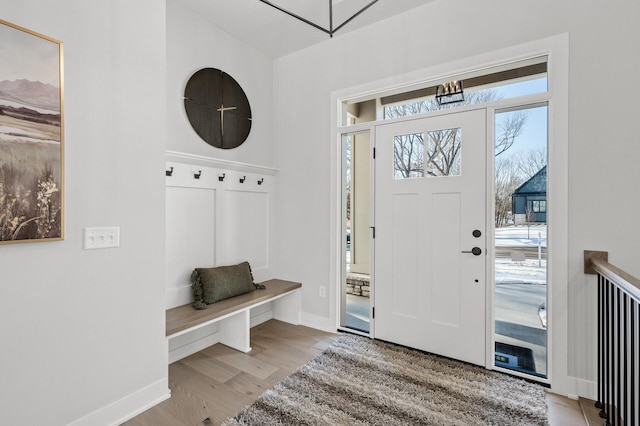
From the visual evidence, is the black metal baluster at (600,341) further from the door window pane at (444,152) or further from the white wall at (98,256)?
the white wall at (98,256)

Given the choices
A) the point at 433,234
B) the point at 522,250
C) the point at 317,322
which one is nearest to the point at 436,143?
the point at 433,234

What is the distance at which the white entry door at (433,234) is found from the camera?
96.4 inches

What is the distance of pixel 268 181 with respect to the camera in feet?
11.4

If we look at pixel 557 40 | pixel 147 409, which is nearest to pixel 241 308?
pixel 147 409

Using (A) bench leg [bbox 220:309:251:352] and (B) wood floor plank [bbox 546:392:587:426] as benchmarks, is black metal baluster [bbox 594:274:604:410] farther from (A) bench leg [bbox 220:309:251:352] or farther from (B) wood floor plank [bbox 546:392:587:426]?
(A) bench leg [bbox 220:309:251:352]

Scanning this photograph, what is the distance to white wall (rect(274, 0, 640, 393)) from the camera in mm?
1958

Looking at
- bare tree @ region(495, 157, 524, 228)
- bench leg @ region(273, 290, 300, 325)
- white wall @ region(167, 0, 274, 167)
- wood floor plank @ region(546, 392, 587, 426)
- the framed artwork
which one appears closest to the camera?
the framed artwork

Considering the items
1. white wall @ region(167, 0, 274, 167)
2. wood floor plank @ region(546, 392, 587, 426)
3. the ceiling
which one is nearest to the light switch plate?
white wall @ region(167, 0, 274, 167)

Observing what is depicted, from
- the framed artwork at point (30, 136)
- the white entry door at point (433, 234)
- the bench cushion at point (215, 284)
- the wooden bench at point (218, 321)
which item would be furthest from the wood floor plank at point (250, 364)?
the framed artwork at point (30, 136)

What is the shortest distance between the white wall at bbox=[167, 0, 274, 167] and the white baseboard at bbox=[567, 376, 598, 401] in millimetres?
3142

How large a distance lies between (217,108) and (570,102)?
2770 mm

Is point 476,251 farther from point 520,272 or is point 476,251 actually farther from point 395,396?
point 395,396

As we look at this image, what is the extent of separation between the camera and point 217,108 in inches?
116

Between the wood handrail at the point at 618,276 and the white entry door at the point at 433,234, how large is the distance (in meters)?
0.65
